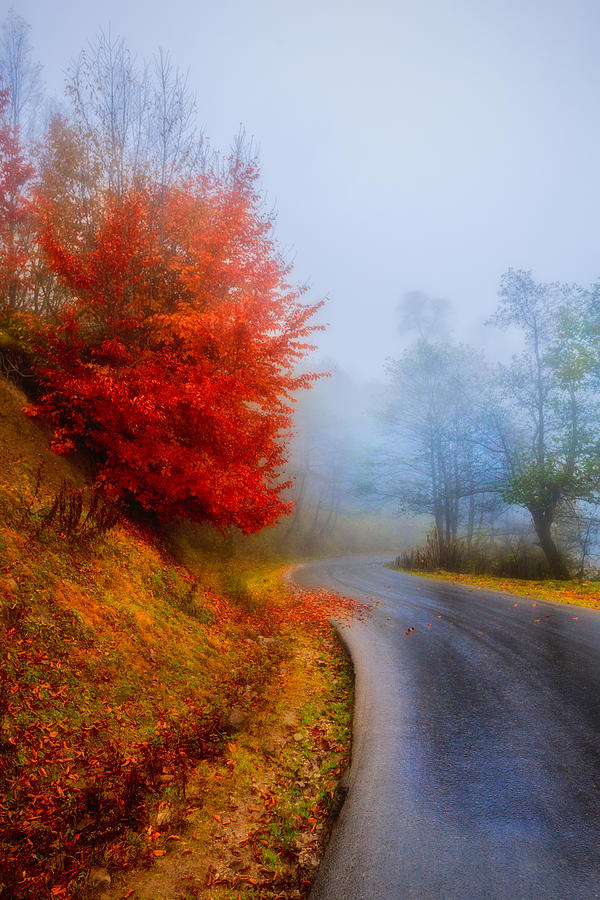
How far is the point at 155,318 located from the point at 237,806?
7978 millimetres

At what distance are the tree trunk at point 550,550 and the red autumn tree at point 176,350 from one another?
50.1 ft

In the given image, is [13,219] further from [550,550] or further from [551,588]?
[550,550]

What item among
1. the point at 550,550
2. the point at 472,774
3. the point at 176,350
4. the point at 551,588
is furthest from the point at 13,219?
the point at 550,550

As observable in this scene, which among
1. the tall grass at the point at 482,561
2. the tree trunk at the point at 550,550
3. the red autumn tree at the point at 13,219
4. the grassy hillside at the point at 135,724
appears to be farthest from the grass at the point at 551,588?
the red autumn tree at the point at 13,219

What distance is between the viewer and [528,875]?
2.68 m

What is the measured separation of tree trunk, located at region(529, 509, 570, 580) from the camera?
19.4 m

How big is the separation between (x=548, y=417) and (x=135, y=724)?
22.3 meters

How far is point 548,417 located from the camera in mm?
21250

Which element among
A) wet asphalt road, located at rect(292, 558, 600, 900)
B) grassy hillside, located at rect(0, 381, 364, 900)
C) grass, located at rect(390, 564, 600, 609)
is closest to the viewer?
wet asphalt road, located at rect(292, 558, 600, 900)

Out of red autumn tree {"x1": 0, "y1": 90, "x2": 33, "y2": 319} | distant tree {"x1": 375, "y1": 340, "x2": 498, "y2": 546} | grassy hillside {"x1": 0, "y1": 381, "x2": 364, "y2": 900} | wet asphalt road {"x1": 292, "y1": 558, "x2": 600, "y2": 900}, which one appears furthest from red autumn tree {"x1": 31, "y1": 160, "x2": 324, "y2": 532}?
distant tree {"x1": 375, "y1": 340, "x2": 498, "y2": 546}

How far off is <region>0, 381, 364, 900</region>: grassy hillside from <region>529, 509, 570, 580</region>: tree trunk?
52.8 ft

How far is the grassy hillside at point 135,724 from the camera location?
2906 mm

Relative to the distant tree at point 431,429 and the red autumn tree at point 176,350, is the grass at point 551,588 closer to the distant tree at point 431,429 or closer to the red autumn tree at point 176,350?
the distant tree at point 431,429

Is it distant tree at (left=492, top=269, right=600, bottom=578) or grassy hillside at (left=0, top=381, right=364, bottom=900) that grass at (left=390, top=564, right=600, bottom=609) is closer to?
distant tree at (left=492, top=269, right=600, bottom=578)
